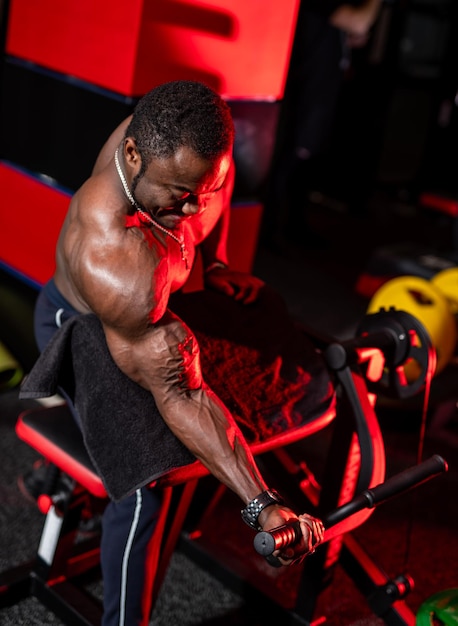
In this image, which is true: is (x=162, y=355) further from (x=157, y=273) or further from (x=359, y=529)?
(x=359, y=529)

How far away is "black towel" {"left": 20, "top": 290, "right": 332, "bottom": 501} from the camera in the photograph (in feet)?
5.57

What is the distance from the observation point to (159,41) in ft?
9.41

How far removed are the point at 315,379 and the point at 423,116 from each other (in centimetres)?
582

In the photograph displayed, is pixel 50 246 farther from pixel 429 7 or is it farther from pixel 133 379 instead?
pixel 429 7

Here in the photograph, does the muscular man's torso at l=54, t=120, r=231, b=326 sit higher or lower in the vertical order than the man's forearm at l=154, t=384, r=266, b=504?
higher

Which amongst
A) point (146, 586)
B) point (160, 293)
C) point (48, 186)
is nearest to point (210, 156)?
point (160, 293)

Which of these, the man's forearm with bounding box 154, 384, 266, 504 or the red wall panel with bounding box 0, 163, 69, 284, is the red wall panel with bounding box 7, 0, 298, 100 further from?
the man's forearm with bounding box 154, 384, 266, 504

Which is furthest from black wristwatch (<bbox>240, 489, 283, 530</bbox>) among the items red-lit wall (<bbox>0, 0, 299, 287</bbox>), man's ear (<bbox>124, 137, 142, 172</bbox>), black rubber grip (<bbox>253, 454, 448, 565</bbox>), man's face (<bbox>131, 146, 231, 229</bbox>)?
red-lit wall (<bbox>0, 0, 299, 287</bbox>)

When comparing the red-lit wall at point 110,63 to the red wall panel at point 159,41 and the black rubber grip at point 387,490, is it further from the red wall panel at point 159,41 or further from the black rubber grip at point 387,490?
the black rubber grip at point 387,490

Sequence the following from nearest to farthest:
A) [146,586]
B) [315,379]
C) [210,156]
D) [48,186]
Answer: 1. [210,156]
2. [146,586]
3. [315,379]
4. [48,186]

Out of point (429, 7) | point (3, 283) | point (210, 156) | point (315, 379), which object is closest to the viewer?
point (210, 156)

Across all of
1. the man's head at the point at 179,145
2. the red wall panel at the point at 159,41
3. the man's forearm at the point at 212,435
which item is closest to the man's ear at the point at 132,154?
the man's head at the point at 179,145

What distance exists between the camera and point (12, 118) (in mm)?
3447

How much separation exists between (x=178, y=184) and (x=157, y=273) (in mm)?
187
